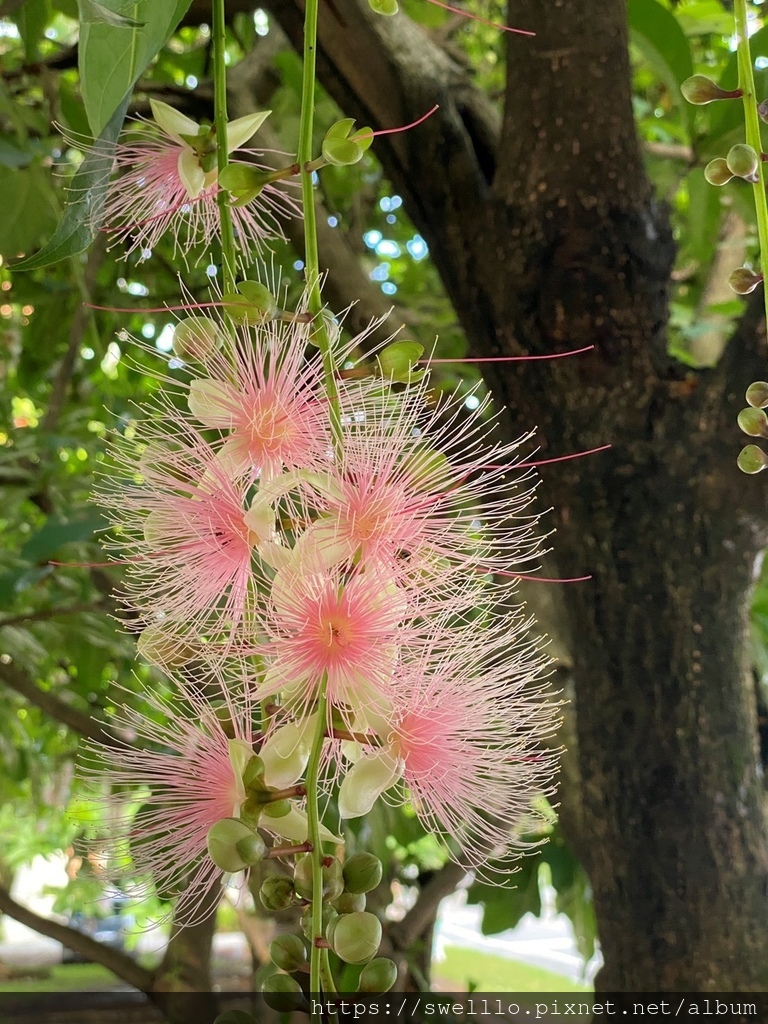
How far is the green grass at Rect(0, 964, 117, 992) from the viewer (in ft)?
4.99

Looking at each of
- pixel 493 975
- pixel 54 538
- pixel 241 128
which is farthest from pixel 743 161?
pixel 493 975

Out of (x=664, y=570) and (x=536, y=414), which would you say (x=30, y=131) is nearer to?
(x=536, y=414)

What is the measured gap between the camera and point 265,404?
37 cm

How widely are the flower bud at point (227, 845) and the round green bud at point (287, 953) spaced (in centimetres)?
5

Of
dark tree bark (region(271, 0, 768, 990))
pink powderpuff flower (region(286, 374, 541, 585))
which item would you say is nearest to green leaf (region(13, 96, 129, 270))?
pink powderpuff flower (region(286, 374, 541, 585))

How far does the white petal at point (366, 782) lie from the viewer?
0.34 metres

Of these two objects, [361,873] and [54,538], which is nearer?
[361,873]

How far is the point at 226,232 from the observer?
36 cm

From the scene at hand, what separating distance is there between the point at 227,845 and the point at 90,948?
766 millimetres

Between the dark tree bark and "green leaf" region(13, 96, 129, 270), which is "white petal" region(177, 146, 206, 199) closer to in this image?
"green leaf" region(13, 96, 129, 270)

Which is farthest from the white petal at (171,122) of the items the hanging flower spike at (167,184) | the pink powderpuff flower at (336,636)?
the pink powderpuff flower at (336,636)

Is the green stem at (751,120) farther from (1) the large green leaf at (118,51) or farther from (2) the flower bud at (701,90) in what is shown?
(1) the large green leaf at (118,51)

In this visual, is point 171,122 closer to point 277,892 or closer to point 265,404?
point 265,404

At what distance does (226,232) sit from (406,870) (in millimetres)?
1107
